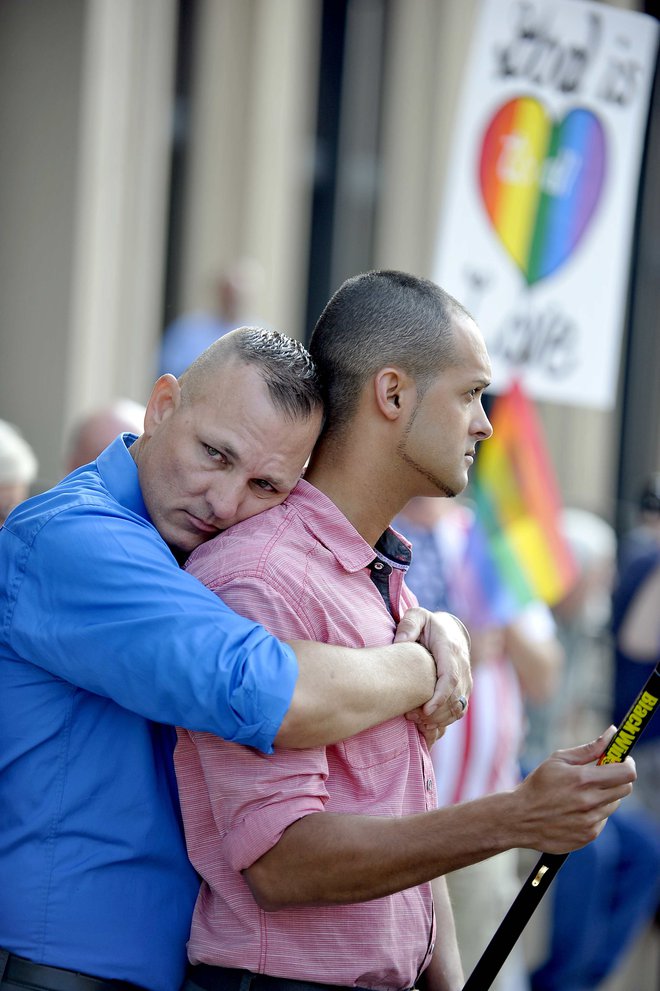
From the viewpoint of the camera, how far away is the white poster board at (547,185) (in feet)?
14.1

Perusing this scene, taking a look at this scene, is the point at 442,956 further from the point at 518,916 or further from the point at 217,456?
the point at 217,456

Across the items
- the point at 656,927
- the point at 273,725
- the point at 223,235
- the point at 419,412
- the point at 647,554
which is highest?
the point at 419,412

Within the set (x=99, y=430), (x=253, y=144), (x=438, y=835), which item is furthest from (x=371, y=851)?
(x=253, y=144)

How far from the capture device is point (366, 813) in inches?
81.1

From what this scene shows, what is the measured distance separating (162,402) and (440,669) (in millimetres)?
632

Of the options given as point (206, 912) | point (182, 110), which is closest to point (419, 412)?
point (206, 912)

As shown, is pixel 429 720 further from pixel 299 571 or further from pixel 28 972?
pixel 28 972

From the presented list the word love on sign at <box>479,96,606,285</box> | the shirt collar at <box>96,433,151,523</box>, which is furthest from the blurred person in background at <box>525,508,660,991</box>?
the shirt collar at <box>96,433,151,523</box>

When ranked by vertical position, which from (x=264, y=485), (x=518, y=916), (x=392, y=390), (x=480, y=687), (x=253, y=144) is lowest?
(x=480, y=687)

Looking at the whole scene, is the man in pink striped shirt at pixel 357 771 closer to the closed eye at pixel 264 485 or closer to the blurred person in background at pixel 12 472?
the closed eye at pixel 264 485

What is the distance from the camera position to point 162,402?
226cm

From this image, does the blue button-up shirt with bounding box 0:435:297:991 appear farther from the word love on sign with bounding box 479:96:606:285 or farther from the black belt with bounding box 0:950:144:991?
the word love on sign with bounding box 479:96:606:285

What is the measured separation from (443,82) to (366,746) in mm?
8451

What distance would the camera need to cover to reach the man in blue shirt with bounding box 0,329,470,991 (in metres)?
1.86
